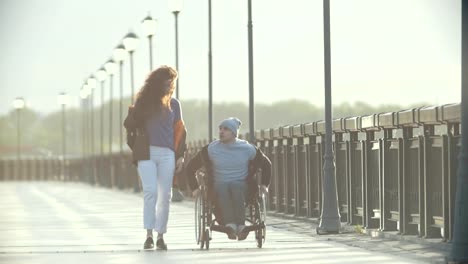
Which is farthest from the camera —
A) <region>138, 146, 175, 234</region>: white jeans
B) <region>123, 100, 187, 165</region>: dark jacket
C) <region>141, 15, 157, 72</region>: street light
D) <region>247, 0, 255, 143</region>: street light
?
<region>141, 15, 157, 72</region>: street light

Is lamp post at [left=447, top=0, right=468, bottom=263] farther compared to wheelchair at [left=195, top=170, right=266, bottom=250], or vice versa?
wheelchair at [left=195, top=170, right=266, bottom=250]

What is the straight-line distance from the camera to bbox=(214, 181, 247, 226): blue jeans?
54.4 ft

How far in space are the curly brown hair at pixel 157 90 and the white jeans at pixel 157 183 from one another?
1.53ft

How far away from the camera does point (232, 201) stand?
16.7 meters

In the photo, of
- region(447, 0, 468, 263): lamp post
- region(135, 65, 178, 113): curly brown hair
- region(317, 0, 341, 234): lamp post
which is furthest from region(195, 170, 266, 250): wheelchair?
region(317, 0, 341, 234): lamp post

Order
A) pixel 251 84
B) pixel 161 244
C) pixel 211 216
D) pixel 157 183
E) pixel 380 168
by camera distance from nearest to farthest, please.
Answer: pixel 161 244
pixel 157 183
pixel 211 216
pixel 380 168
pixel 251 84

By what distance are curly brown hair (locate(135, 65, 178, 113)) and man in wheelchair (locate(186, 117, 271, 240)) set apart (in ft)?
2.13

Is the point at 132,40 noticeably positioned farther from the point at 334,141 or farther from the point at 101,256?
the point at 101,256

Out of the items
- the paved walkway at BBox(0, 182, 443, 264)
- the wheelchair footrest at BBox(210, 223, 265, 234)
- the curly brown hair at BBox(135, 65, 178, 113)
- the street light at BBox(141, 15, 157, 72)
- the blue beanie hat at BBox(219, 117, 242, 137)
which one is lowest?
the paved walkway at BBox(0, 182, 443, 264)

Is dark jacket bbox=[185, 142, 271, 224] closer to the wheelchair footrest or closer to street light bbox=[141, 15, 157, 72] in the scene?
the wheelchair footrest

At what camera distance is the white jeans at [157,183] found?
53.8ft

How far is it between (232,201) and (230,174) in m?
0.29

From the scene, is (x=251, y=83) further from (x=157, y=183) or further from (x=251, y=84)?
(x=157, y=183)

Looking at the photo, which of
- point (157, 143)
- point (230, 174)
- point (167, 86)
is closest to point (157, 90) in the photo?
point (167, 86)
